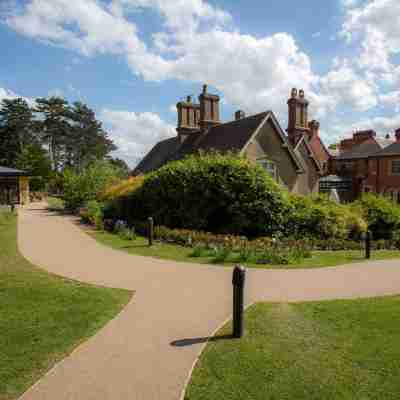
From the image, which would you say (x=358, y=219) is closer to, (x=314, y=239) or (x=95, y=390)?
(x=314, y=239)

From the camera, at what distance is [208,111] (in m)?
25.8

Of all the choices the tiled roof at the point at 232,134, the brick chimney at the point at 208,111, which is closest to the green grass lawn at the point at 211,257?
the tiled roof at the point at 232,134

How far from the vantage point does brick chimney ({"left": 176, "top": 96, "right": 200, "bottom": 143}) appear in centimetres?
2828

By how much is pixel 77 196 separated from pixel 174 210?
13.2 metres

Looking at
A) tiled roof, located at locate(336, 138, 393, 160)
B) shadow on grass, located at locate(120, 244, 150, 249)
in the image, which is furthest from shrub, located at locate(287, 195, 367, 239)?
tiled roof, located at locate(336, 138, 393, 160)

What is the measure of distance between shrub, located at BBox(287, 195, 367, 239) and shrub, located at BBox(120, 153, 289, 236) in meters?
0.63

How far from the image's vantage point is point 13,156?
62281 millimetres

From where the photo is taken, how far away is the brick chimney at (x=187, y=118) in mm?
28281

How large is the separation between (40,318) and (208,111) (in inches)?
893

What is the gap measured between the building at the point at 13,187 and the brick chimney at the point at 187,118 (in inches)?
649

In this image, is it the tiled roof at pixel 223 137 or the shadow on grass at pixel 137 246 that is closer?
the shadow on grass at pixel 137 246

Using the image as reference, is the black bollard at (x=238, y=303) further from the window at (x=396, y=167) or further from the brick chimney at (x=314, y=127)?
the brick chimney at (x=314, y=127)

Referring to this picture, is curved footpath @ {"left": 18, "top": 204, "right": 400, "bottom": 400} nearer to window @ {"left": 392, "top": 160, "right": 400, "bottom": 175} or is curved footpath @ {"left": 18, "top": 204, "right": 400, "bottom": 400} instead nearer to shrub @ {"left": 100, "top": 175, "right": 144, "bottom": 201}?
shrub @ {"left": 100, "top": 175, "right": 144, "bottom": 201}

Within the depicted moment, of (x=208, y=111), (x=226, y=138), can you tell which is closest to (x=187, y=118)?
(x=208, y=111)
